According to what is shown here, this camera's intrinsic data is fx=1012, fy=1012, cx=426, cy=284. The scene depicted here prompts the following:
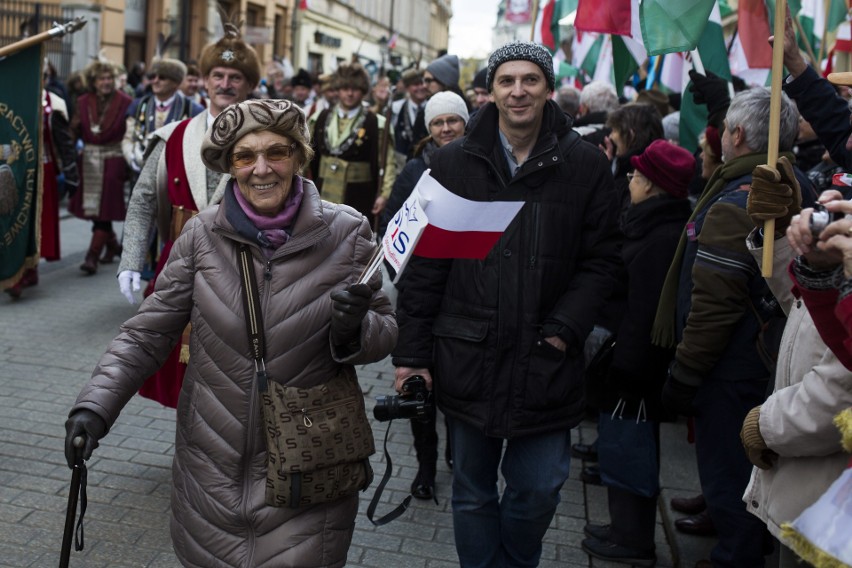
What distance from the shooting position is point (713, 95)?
5.45m

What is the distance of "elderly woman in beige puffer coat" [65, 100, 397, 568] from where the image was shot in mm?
2807

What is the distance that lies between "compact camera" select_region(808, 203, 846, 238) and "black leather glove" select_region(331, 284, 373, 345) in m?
1.12

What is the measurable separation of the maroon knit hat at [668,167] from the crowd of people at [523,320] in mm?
14

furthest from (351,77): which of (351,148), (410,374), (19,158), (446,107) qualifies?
(410,374)

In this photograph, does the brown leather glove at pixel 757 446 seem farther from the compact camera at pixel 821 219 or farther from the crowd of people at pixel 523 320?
the compact camera at pixel 821 219

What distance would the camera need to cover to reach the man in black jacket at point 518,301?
10.9ft

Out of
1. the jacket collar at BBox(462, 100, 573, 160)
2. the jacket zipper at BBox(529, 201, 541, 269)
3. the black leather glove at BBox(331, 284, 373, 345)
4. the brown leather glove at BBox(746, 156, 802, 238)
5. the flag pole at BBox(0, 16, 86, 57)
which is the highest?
the flag pole at BBox(0, 16, 86, 57)

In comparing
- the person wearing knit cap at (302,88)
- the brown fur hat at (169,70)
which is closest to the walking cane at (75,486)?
the brown fur hat at (169,70)

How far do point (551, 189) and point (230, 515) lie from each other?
1.47 meters

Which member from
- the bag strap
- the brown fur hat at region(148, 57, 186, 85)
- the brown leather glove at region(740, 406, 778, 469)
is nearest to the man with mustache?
the bag strap

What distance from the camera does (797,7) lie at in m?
6.90

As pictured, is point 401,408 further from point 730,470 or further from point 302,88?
point 302,88

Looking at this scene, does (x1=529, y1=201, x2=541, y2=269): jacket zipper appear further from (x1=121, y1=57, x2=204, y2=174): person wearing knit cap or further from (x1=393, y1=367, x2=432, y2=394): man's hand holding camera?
(x1=121, y1=57, x2=204, y2=174): person wearing knit cap

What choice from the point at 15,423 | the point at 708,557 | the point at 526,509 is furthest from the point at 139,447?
the point at 708,557
